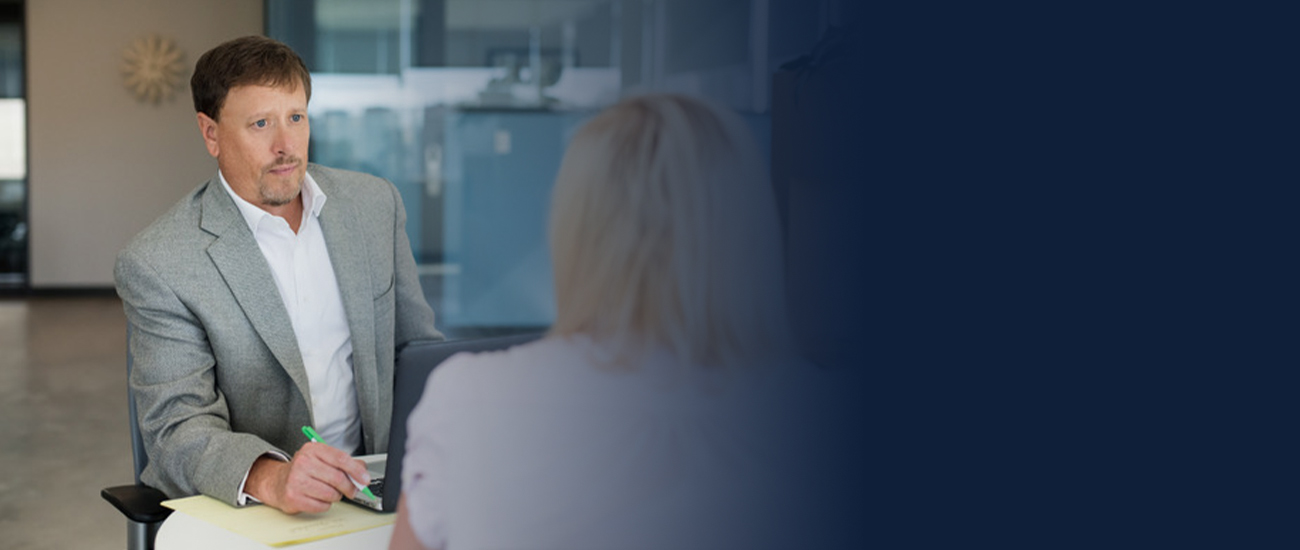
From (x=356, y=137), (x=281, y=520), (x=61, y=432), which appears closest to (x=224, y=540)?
(x=281, y=520)

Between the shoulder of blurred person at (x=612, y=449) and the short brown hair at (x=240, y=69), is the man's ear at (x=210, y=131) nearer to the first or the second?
the short brown hair at (x=240, y=69)

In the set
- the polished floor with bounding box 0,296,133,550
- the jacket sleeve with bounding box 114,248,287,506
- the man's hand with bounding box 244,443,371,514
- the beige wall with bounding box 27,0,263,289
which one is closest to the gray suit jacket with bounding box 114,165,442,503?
the jacket sleeve with bounding box 114,248,287,506

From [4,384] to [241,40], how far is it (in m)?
4.83

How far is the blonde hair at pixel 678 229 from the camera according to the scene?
0.60m

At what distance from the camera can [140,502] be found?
140cm

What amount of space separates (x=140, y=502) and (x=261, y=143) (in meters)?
0.50

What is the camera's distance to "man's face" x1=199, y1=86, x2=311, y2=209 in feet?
4.94

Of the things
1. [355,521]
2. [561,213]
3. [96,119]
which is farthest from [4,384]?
[561,213]

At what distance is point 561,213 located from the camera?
0.63m

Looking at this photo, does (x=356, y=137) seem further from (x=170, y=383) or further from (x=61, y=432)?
(x=170, y=383)

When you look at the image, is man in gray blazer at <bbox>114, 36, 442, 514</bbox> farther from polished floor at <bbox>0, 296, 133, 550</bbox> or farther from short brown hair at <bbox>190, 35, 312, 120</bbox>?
polished floor at <bbox>0, 296, 133, 550</bbox>

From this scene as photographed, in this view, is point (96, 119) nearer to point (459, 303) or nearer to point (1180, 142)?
point (459, 303)

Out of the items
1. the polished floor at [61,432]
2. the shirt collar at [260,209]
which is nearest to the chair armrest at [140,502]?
the shirt collar at [260,209]

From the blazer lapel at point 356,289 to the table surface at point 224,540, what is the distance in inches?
16.6
